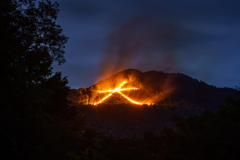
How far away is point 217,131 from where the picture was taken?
5.48 meters

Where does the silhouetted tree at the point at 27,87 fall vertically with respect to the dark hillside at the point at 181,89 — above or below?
below

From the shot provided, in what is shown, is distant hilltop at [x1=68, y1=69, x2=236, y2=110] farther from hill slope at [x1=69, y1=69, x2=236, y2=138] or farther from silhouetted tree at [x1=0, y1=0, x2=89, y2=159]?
silhouetted tree at [x1=0, y1=0, x2=89, y2=159]

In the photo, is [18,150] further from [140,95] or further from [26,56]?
[140,95]

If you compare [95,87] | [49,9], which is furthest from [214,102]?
[49,9]

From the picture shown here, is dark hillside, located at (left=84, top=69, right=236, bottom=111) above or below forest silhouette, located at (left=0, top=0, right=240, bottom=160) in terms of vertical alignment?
above

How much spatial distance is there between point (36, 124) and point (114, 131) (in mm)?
11521

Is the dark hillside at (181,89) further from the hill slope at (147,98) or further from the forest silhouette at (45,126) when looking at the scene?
the forest silhouette at (45,126)

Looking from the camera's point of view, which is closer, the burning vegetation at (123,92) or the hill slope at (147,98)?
the hill slope at (147,98)

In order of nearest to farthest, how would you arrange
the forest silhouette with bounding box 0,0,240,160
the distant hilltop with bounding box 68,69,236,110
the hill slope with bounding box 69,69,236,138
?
the forest silhouette with bounding box 0,0,240,160 < the hill slope with bounding box 69,69,236,138 < the distant hilltop with bounding box 68,69,236,110

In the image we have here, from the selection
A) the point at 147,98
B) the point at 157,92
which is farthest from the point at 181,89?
the point at 147,98

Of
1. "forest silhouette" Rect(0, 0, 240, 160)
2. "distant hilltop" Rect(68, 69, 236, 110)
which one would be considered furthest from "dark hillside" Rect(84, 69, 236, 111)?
"forest silhouette" Rect(0, 0, 240, 160)

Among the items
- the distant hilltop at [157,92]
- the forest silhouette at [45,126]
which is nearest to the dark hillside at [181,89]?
the distant hilltop at [157,92]

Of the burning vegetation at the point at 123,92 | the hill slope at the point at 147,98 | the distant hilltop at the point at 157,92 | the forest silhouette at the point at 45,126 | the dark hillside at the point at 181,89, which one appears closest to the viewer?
the forest silhouette at the point at 45,126

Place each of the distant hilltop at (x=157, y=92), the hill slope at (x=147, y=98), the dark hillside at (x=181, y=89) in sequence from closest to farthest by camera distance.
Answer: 1. the hill slope at (x=147, y=98)
2. the distant hilltop at (x=157, y=92)
3. the dark hillside at (x=181, y=89)
